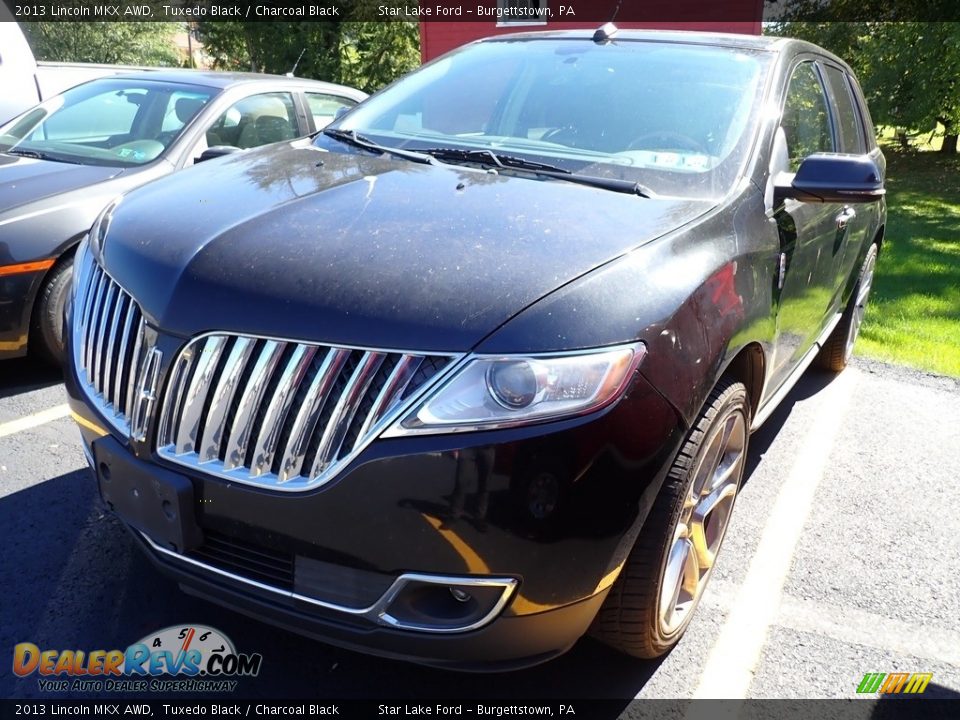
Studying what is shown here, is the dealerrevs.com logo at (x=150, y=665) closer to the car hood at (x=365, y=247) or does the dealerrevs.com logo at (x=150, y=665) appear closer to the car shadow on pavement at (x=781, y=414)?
the car hood at (x=365, y=247)

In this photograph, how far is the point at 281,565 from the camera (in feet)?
6.06

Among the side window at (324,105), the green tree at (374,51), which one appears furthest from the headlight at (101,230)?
the green tree at (374,51)

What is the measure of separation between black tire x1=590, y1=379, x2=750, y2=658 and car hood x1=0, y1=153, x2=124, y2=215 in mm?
3284

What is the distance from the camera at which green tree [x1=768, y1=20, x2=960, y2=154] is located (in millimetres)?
13781

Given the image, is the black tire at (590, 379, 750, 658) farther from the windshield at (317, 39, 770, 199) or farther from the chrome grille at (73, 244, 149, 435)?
the chrome grille at (73, 244, 149, 435)

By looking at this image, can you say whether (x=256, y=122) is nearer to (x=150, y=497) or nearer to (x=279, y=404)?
(x=150, y=497)

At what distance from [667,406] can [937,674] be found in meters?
1.39

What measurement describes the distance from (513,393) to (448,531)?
1.04 ft

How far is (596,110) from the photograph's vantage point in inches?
116

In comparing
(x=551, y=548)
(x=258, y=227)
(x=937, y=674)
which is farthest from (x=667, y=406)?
(x=937, y=674)

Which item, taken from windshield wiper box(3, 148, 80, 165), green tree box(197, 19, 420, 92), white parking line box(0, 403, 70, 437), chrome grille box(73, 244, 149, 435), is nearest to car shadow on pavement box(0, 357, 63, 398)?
white parking line box(0, 403, 70, 437)

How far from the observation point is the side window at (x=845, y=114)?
379 cm

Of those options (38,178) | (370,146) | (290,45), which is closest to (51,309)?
(38,178)

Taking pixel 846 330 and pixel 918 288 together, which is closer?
pixel 846 330
